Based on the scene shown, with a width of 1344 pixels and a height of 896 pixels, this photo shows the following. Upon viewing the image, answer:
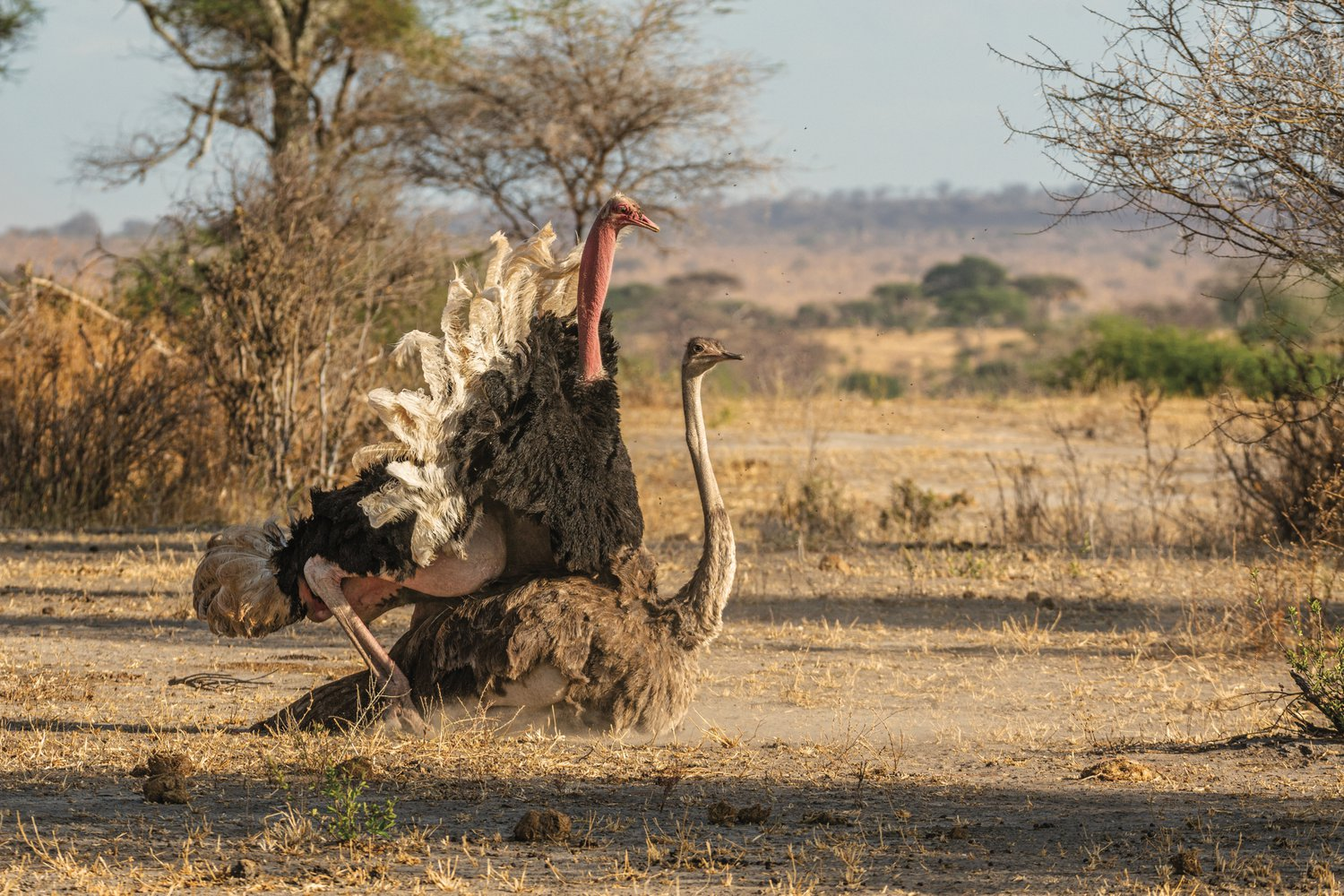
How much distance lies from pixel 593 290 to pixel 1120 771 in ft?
7.93

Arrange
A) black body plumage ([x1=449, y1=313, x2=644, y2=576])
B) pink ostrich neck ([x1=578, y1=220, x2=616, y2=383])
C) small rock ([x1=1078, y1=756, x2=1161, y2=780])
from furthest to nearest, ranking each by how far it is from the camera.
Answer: pink ostrich neck ([x1=578, y1=220, x2=616, y2=383]) < black body plumage ([x1=449, y1=313, x2=644, y2=576]) < small rock ([x1=1078, y1=756, x2=1161, y2=780])

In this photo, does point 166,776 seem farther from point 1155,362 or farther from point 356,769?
point 1155,362

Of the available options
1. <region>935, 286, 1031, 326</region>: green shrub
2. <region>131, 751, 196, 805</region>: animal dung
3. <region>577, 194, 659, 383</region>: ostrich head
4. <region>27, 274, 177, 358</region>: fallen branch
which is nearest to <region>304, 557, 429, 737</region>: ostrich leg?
<region>131, 751, 196, 805</region>: animal dung

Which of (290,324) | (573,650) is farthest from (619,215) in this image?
(290,324)

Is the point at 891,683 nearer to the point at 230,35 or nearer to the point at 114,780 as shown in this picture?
the point at 114,780

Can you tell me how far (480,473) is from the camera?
18.6 ft

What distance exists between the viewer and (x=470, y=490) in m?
5.62

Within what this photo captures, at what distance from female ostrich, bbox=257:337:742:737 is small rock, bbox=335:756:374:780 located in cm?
59

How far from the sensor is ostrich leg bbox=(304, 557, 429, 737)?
5590 mm

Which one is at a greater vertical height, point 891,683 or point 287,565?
point 287,565

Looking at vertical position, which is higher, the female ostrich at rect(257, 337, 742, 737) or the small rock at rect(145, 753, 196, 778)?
the female ostrich at rect(257, 337, 742, 737)

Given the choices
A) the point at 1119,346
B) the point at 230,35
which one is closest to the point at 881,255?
the point at 1119,346

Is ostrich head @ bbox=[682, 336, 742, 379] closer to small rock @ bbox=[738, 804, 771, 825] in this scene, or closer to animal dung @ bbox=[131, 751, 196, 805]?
small rock @ bbox=[738, 804, 771, 825]

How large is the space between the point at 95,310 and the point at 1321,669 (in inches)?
400
